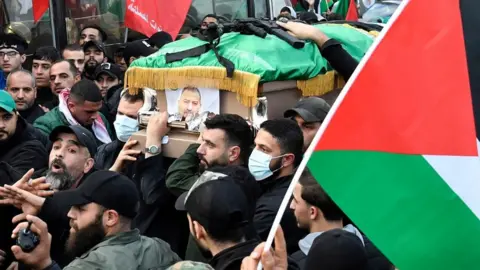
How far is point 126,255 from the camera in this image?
3676 mm

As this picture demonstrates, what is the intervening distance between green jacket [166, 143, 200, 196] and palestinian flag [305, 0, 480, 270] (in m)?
2.11

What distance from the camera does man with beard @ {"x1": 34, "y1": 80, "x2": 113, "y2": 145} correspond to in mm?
6371

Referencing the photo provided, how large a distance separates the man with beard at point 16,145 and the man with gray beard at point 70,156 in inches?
13.3

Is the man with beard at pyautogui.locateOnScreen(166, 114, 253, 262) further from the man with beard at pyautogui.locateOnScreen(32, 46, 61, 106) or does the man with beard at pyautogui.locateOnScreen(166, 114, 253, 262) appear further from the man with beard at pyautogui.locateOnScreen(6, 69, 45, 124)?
the man with beard at pyautogui.locateOnScreen(32, 46, 61, 106)

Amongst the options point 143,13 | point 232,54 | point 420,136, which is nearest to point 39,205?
point 232,54

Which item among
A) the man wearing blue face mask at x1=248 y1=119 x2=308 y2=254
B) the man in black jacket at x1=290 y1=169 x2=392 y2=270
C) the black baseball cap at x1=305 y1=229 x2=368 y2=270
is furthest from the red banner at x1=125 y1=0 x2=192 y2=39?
the black baseball cap at x1=305 y1=229 x2=368 y2=270

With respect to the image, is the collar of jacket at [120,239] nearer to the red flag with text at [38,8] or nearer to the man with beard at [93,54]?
the man with beard at [93,54]

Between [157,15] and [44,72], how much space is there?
1176mm

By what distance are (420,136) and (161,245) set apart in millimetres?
1492

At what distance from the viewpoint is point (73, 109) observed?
643cm

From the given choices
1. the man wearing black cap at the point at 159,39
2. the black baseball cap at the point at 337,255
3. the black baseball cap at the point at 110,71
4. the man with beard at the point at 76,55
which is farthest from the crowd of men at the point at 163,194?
the man wearing black cap at the point at 159,39

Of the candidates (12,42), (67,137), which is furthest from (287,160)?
(12,42)

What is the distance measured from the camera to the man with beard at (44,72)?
7.80 m

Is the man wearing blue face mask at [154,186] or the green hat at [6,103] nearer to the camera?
the man wearing blue face mask at [154,186]
